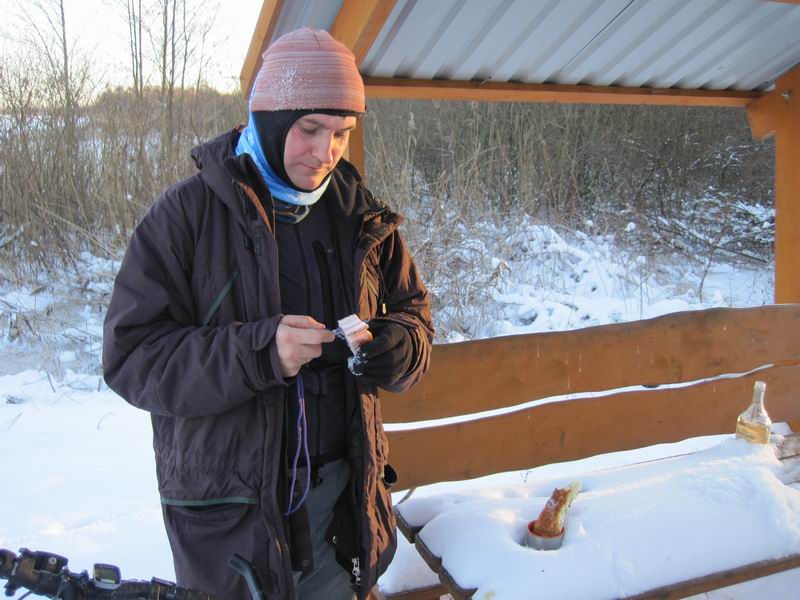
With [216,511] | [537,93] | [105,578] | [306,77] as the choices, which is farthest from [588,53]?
[105,578]

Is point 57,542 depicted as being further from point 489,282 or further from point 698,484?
point 489,282

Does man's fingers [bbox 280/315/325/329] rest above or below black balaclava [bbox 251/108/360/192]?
below

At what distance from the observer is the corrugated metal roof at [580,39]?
2.72 meters

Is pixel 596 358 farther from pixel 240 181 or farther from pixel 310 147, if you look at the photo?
pixel 240 181

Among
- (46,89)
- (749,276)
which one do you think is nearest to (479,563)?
Answer: (46,89)

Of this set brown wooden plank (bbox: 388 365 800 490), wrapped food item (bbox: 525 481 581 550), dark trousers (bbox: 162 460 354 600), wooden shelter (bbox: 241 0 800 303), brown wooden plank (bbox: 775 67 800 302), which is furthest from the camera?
brown wooden plank (bbox: 775 67 800 302)

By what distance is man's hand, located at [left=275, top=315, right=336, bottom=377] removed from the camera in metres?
1.42

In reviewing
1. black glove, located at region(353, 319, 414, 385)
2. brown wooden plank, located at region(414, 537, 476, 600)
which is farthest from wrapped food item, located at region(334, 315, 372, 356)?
brown wooden plank, located at region(414, 537, 476, 600)

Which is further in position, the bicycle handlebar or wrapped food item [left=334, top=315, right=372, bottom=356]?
wrapped food item [left=334, top=315, right=372, bottom=356]

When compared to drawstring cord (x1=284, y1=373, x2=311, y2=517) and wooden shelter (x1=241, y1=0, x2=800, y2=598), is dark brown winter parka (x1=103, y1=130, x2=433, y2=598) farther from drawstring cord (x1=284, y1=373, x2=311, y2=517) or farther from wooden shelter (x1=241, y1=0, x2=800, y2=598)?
wooden shelter (x1=241, y1=0, x2=800, y2=598)

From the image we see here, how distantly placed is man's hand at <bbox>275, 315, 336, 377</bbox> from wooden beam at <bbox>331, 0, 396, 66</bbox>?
130 cm

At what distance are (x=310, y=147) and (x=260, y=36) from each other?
3.88 ft

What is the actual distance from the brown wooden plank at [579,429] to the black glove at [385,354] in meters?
1.24

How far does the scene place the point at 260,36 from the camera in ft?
8.32
